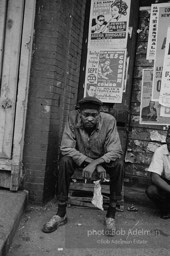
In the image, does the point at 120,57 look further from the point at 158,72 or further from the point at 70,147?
the point at 70,147

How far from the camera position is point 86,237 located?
3180 millimetres

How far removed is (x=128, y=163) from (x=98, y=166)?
4.31 ft

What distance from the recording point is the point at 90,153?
3.74m

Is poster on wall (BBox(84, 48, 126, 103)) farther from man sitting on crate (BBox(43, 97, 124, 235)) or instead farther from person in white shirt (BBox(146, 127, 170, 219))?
person in white shirt (BBox(146, 127, 170, 219))

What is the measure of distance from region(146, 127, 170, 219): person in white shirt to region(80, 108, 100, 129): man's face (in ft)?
3.12

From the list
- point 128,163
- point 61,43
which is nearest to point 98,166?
point 128,163

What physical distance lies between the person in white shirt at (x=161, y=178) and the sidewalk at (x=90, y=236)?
0.19 meters

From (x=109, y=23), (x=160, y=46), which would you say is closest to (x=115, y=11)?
(x=109, y=23)

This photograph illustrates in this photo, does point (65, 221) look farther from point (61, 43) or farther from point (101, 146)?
point (61, 43)

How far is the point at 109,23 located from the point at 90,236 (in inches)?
124

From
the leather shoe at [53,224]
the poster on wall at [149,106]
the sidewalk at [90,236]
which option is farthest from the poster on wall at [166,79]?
the leather shoe at [53,224]

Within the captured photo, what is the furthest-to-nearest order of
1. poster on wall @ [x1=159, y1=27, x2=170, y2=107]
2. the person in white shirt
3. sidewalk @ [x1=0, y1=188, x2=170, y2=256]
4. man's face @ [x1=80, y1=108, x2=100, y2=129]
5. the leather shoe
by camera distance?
1. poster on wall @ [x1=159, y1=27, x2=170, y2=107]
2. the person in white shirt
3. man's face @ [x1=80, y1=108, x2=100, y2=129]
4. the leather shoe
5. sidewalk @ [x1=0, y1=188, x2=170, y2=256]

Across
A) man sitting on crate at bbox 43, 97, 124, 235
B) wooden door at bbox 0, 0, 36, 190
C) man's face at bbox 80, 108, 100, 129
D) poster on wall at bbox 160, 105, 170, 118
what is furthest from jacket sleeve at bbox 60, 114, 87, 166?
poster on wall at bbox 160, 105, 170, 118

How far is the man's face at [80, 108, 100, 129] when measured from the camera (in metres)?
3.50
